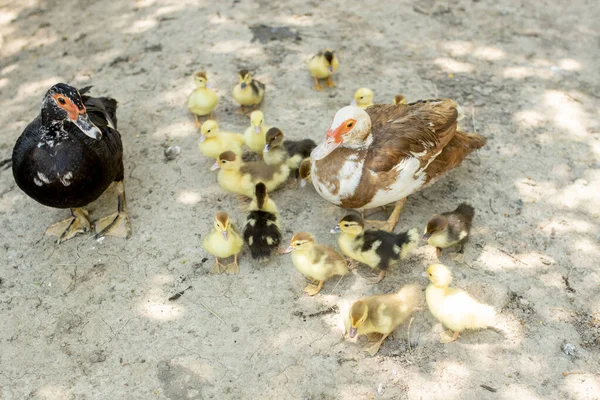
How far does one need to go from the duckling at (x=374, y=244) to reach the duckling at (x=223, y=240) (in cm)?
82

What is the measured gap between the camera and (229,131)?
558 cm

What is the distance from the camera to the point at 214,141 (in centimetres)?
497

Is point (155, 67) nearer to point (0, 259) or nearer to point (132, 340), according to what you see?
point (0, 259)

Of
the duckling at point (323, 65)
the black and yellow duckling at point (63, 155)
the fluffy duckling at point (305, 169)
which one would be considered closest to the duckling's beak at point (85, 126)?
the black and yellow duckling at point (63, 155)

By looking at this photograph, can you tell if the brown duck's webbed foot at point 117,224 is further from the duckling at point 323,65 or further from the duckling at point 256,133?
the duckling at point 323,65

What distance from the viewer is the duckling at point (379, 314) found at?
3604 mm

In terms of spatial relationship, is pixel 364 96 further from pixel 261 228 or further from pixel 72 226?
pixel 72 226

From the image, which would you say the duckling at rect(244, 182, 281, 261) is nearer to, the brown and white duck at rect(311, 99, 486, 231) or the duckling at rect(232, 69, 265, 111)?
the brown and white duck at rect(311, 99, 486, 231)

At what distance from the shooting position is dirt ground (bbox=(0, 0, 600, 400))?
12.2 ft

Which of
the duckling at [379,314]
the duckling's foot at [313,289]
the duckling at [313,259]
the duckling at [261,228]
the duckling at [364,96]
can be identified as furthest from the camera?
the duckling at [364,96]

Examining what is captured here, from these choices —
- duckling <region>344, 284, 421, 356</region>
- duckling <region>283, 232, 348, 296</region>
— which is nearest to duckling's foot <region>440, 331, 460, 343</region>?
duckling <region>344, 284, 421, 356</region>

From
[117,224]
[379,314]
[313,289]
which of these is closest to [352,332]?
[379,314]

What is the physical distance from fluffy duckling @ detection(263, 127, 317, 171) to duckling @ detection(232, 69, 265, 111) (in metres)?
0.74

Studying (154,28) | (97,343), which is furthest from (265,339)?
(154,28)
